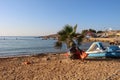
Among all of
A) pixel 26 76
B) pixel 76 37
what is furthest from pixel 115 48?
pixel 26 76

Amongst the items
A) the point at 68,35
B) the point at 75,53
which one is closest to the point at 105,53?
the point at 75,53

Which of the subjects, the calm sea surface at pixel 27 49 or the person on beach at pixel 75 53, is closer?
the person on beach at pixel 75 53

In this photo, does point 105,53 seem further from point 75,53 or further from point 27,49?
point 27,49

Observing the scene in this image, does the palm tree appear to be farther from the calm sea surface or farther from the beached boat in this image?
the calm sea surface

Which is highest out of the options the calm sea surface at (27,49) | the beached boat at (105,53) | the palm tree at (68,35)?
the palm tree at (68,35)

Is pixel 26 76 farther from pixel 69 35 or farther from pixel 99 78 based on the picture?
pixel 69 35

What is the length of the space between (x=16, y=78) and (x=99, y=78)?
4.14 meters

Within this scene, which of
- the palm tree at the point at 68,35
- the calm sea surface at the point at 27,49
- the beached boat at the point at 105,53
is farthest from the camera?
the calm sea surface at the point at 27,49

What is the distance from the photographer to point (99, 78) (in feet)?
31.9

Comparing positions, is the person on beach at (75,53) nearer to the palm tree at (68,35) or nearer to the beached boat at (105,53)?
the palm tree at (68,35)

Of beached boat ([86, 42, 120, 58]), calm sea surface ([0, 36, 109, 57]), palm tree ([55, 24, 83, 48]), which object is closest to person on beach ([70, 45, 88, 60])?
palm tree ([55, 24, 83, 48])

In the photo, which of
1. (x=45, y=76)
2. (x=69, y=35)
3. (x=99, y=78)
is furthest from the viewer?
(x=69, y=35)

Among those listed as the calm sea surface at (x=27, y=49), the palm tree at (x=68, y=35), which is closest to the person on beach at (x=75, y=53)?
the palm tree at (x=68, y=35)

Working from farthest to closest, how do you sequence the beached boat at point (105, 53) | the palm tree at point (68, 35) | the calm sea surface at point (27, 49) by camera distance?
the calm sea surface at point (27, 49) < the beached boat at point (105, 53) < the palm tree at point (68, 35)
